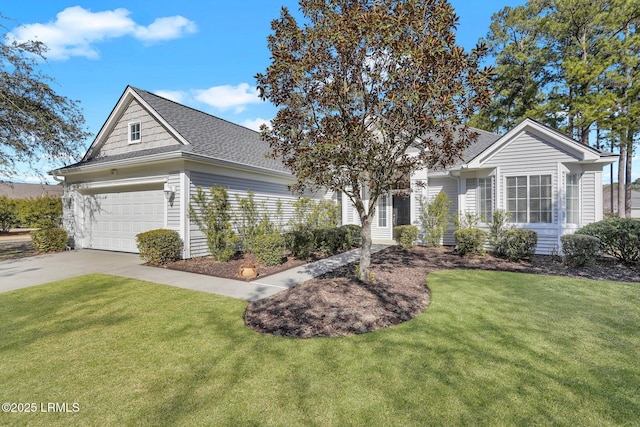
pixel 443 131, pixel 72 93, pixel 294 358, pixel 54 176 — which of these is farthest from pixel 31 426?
pixel 72 93

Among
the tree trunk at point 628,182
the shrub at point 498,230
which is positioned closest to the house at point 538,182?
the shrub at point 498,230

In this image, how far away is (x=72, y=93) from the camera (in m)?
13.0

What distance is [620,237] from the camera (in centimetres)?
817

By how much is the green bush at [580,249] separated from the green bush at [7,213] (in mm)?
32436

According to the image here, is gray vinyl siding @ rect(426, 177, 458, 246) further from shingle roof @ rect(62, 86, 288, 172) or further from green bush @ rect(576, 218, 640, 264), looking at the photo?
shingle roof @ rect(62, 86, 288, 172)

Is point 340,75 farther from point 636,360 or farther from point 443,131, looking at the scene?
point 636,360

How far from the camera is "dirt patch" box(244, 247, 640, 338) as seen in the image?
445 centimetres

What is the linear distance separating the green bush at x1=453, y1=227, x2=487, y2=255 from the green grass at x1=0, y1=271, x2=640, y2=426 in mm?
4783

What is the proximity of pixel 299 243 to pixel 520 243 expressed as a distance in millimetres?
7087

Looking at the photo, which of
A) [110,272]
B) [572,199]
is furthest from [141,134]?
[572,199]

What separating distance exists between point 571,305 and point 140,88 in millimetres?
14975

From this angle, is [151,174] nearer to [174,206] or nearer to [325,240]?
[174,206]

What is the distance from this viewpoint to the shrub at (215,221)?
369 inches

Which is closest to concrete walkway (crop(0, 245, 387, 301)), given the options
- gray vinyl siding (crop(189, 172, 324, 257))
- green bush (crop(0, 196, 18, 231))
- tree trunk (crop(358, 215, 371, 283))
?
tree trunk (crop(358, 215, 371, 283))
